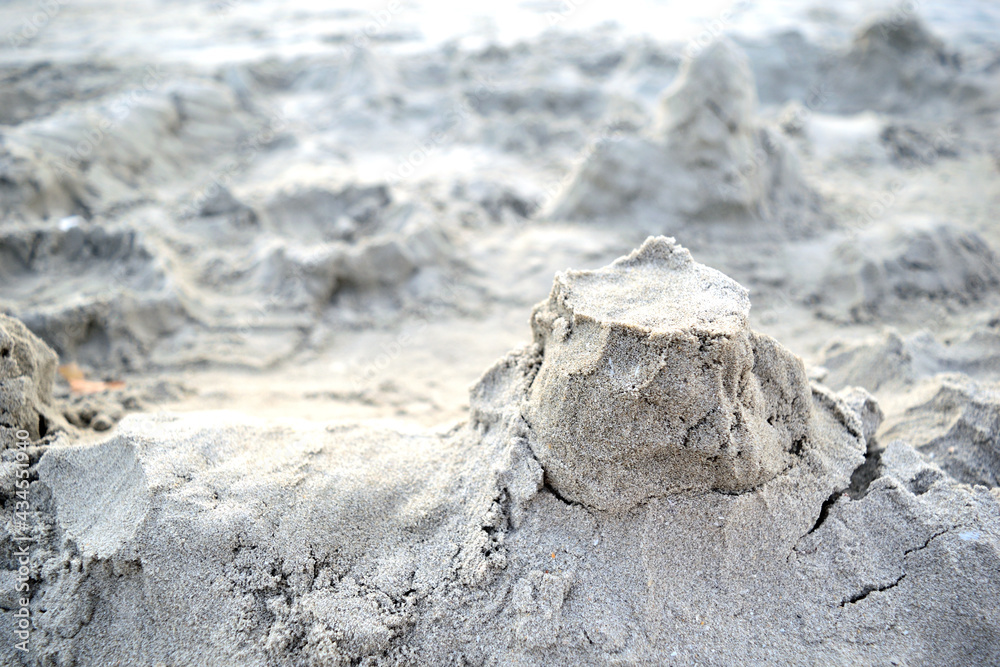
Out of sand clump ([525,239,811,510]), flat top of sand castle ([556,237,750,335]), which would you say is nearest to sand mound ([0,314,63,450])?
sand clump ([525,239,811,510])

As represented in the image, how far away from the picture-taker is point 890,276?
3.92 metres

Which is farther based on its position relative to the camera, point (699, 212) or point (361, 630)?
point (699, 212)

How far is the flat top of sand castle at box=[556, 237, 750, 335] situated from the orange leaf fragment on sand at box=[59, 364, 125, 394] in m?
2.70

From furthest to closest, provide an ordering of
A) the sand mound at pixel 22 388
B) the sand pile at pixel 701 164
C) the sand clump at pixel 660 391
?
the sand pile at pixel 701 164
the sand mound at pixel 22 388
the sand clump at pixel 660 391

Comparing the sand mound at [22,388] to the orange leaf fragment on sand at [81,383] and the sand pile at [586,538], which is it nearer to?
the sand pile at [586,538]

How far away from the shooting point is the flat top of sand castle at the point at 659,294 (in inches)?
56.8

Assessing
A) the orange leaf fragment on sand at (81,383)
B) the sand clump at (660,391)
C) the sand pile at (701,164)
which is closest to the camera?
the sand clump at (660,391)

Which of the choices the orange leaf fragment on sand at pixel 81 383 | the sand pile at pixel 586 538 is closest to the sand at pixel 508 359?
the sand pile at pixel 586 538

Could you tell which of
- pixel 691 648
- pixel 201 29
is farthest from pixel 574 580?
pixel 201 29

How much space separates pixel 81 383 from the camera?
10.6ft

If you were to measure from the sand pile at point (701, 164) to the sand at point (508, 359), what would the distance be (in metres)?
0.02

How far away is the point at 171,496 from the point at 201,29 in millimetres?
11844

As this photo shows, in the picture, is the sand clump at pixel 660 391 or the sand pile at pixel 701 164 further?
the sand pile at pixel 701 164

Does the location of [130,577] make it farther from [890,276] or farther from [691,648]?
[890,276]
